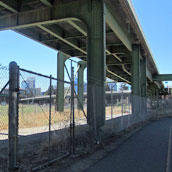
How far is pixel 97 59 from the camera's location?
12297 millimetres

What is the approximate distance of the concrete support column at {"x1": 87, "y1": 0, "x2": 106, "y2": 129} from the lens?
11.9 meters

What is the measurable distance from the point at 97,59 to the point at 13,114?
7981 mm

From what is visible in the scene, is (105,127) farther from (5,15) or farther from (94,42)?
(5,15)

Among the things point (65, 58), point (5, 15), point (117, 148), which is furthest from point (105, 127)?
point (65, 58)

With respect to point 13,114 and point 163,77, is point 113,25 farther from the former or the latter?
point 163,77

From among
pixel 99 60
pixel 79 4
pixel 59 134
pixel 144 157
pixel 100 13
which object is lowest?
pixel 144 157

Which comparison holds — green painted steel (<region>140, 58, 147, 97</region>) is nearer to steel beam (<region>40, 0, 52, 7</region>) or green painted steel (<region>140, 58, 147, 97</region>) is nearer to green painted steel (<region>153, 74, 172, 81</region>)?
green painted steel (<region>153, 74, 172, 81</region>)

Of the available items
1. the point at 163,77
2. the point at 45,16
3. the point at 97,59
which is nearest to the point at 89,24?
the point at 97,59

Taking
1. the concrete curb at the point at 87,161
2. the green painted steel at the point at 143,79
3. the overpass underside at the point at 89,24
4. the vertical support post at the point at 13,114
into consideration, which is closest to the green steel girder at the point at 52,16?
the overpass underside at the point at 89,24

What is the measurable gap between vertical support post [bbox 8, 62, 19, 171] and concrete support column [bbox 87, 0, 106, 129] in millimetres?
7059

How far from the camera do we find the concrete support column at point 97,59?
11867 millimetres

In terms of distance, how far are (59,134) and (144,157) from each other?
10.1 ft

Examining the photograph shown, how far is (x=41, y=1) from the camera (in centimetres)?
1409

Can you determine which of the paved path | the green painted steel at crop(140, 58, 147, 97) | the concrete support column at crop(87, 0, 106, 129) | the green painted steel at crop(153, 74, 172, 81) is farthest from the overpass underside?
the green painted steel at crop(153, 74, 172, 81)
